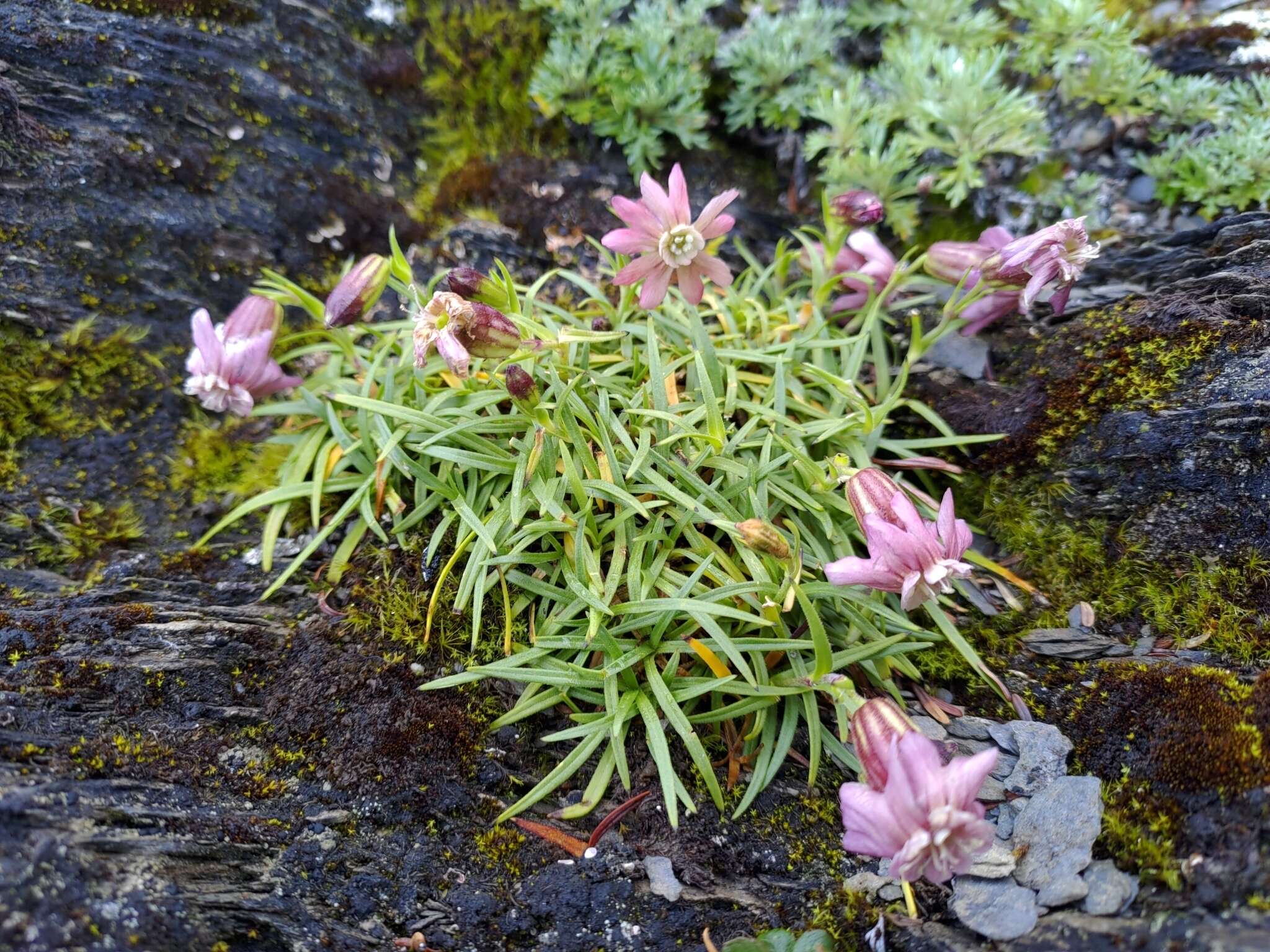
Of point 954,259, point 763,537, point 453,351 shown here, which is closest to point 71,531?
point 453,351

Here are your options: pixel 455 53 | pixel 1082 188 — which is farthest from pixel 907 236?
pixel 455 53

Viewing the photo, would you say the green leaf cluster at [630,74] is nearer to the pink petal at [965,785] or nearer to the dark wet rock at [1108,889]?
the pink petal at [965,785]

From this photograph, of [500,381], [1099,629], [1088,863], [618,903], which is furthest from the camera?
[500,381]

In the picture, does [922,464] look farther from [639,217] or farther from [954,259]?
[639,217]

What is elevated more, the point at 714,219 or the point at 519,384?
the point at 714,219

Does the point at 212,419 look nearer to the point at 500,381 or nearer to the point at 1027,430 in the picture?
the point at 500,381

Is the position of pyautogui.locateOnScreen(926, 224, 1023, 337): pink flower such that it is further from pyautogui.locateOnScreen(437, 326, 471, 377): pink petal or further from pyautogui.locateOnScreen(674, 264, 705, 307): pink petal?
pyautogui.locateOnScreen(437, 326, 471, 377): pink petal
